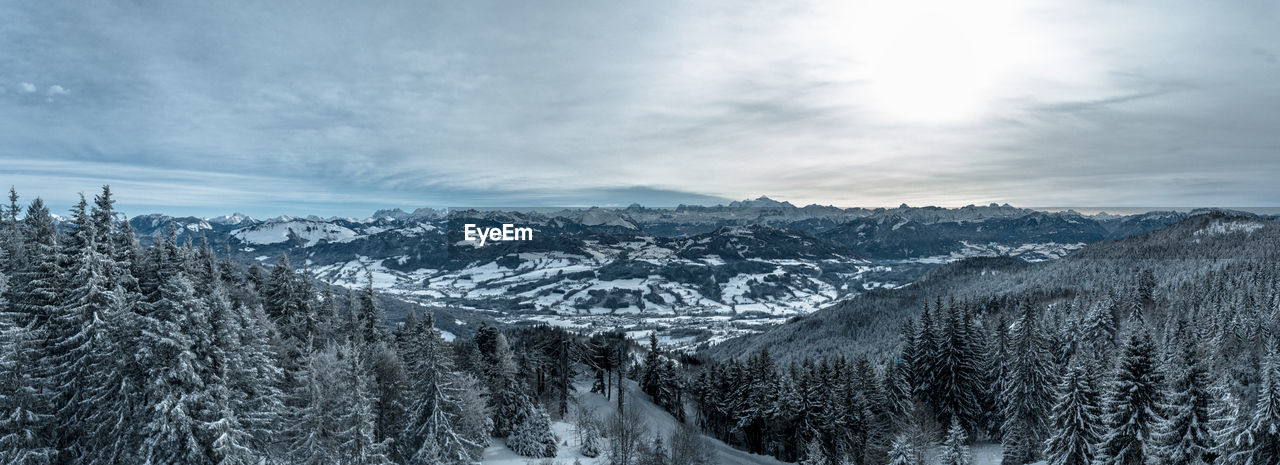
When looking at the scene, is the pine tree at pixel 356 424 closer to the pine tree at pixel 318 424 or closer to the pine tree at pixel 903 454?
the pine tree at pixel 318 424

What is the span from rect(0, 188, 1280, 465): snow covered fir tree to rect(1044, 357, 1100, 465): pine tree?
14cm

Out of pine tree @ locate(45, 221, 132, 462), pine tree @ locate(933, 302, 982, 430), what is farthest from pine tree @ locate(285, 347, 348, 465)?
pine tree @ locate(933, 302, 982, 430)

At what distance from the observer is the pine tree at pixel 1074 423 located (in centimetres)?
3966

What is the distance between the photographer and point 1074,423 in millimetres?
39750

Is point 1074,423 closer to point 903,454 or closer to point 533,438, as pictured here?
point 903,454

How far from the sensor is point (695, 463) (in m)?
54.3

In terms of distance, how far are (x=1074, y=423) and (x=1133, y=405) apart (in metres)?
5.36

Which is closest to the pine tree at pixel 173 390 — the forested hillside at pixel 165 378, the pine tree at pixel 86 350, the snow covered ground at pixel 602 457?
the forested hillside at pixel 165 378

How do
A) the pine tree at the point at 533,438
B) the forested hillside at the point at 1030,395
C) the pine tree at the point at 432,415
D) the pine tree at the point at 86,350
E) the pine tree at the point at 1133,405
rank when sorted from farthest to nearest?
the pine tree at the point at 533,438
the pine tree at the point at 432,415
the pine tree at the point at 1133,405
the forested hillside at the point at 1030,395
the pine tree at the point at 86,350

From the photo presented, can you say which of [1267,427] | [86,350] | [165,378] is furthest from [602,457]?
[1267,427]

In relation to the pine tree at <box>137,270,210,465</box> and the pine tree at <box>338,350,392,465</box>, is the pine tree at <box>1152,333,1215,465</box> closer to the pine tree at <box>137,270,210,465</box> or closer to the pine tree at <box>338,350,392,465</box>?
the pine tree at <box>338,350,392,465</box>

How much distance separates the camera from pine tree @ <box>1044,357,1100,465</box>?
130 ft

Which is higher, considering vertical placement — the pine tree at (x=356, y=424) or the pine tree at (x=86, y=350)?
the pine tree at (x=86, y=350)

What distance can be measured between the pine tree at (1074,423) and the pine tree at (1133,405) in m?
3.75
